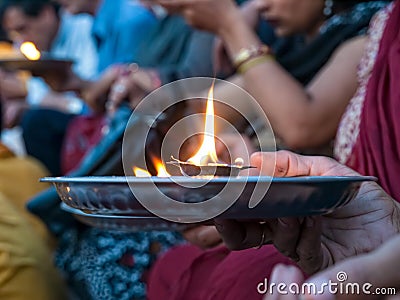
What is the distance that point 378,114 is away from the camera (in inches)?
52.8

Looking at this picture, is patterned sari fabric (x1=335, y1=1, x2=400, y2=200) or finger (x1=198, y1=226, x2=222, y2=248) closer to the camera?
patterned sari fabric (x1=335, y1=1, x2=400, y2=200)

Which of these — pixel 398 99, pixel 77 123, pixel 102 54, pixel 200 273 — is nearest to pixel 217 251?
pixel 200 273

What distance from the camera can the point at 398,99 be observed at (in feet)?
4.25

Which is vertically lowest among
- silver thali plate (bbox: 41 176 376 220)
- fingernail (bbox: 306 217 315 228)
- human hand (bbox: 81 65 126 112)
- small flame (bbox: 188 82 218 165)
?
human hand (bbox: 81 65 126 112)

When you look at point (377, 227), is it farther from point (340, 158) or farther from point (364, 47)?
point (364, 47)

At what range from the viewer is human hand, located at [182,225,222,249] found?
4.85ft

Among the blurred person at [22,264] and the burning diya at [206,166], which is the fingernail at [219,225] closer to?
the burning diya at [206,166]

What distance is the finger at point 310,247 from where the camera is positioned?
0.96m

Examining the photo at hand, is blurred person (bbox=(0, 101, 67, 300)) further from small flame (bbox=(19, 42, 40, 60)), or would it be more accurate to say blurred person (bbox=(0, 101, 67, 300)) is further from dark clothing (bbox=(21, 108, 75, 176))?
dark clothing (bbox=(21, 108, 75, 176))

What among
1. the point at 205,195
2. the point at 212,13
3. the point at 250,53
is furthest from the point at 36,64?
the point at 205,195

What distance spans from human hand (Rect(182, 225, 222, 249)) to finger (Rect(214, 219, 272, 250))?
47 centimetres

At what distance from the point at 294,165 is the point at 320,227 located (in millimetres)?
127

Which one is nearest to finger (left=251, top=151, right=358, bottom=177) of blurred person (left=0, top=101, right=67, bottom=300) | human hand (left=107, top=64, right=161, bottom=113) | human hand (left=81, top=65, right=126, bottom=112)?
blurred person (left=0, top=101, right=67, bottom=300)

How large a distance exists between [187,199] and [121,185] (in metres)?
0.07
